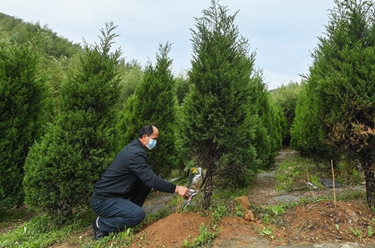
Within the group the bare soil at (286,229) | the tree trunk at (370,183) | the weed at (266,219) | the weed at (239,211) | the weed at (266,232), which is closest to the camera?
the bare soil at (286,229)

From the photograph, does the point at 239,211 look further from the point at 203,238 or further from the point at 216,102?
the point at 216,102

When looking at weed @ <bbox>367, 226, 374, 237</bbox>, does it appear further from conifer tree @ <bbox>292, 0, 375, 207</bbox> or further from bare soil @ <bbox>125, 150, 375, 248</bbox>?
conifer tree @ <bbox>292, 0, 375, 207</bbox>

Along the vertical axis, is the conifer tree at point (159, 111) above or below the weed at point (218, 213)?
above

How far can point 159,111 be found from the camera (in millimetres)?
6242

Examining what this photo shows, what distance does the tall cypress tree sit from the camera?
364 cm

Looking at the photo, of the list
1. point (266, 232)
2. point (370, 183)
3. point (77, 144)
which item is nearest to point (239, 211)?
point (266, 232)

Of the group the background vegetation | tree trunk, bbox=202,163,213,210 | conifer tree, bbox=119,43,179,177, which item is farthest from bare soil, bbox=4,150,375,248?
conifer tree, bbox=119,43,179,177

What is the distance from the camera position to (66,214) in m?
3.95

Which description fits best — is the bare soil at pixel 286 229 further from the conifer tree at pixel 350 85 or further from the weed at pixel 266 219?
the conifer tree at pixel 350 85

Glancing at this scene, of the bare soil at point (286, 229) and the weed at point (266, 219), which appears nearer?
the bare soil at point (286, 229)

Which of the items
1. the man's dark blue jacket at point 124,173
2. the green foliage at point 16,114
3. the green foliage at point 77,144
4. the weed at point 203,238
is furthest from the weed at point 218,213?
the green foliage at point 16,114

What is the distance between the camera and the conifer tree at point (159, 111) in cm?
613

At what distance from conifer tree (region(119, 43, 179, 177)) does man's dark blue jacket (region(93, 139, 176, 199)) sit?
232 cm

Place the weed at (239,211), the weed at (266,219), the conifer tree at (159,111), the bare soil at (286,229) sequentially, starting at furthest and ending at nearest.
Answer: the conifer tree at (159,111)
the weed at (239,211)
the weed at (266,219)
the bare soil at (286,229)
